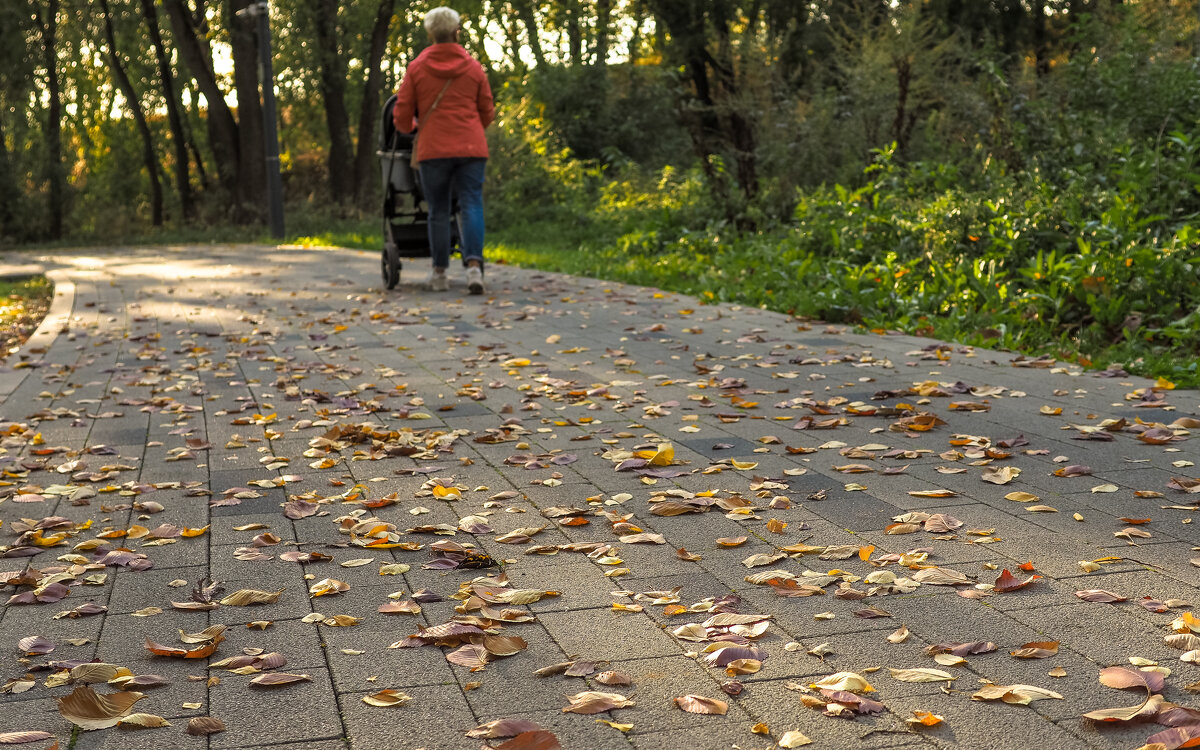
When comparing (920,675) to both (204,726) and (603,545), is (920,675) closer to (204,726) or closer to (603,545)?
(603,545)

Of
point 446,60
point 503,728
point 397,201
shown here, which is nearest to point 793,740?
point 503,728

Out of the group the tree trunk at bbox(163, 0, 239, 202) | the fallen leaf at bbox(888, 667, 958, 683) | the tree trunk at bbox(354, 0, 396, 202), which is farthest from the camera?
the tree trunk at bbox(354, 0, 396, 202)

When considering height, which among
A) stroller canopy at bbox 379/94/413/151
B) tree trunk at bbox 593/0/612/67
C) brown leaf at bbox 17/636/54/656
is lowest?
brown leaf at bbox 17/636/54/656

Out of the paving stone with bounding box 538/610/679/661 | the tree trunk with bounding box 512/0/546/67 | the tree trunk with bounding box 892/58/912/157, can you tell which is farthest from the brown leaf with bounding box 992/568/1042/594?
the tree trunk with bounding box 512/0/546/67

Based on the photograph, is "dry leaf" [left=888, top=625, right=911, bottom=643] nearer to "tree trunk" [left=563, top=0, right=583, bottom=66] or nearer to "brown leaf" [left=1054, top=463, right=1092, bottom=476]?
"brown leaf" [left=1054, top=463, right=1092, bottom=476]

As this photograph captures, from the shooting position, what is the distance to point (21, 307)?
41.5ft

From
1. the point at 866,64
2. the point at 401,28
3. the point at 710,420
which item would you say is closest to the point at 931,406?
the point at 710,420

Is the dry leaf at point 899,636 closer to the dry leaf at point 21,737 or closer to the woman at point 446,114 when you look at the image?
the dry leaf at point 21,737

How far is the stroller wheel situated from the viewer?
11438 mm

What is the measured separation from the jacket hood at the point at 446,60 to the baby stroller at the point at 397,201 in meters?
0.66

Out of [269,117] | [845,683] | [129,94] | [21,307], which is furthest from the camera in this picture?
[129,94]

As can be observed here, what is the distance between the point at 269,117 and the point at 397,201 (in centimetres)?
1054

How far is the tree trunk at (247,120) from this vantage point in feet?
79.5

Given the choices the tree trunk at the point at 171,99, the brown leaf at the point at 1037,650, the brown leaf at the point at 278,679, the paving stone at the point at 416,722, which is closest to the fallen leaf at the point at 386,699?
the paving stone at the point at 416,722
